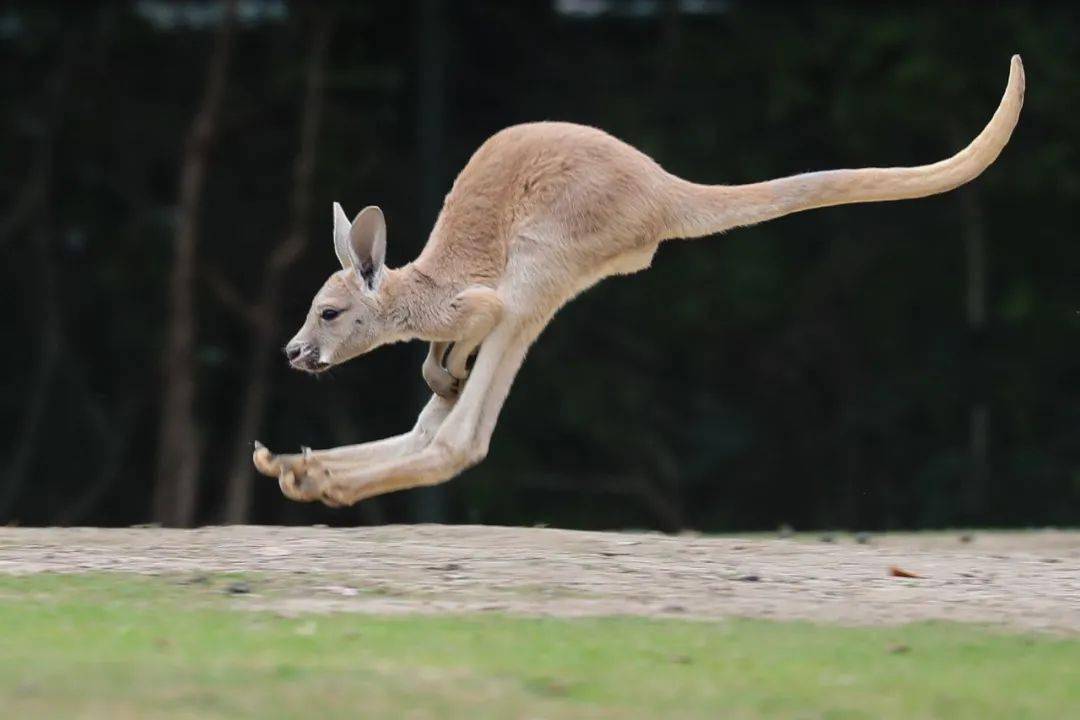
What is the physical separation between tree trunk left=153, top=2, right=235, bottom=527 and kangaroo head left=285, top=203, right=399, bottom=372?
7.18m

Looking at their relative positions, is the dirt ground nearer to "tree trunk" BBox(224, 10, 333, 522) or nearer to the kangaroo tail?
the kangaroo tail

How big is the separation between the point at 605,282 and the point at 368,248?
8161 millimetres

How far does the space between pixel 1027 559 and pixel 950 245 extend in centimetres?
823

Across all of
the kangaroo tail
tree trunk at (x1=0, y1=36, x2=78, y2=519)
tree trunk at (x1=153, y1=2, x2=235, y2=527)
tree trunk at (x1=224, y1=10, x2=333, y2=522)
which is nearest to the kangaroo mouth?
the kangaroo tail

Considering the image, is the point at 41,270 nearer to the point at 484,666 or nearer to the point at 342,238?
the point at 342,238

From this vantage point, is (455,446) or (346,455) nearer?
(455,446)

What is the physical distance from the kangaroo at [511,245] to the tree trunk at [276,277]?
7103 millimetres

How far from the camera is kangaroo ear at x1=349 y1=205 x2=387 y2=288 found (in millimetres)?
6926

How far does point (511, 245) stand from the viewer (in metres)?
7.02

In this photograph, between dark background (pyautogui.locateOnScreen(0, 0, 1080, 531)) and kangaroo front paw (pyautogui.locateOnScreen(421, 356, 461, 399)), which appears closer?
kangaroo front paw (pyautogui.locateOnScreen(421, 356, 461, 399))

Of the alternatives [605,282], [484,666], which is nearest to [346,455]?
[484,666]

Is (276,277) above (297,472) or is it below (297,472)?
above

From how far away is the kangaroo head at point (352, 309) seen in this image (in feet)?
22.6

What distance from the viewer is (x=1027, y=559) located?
7094 mm
